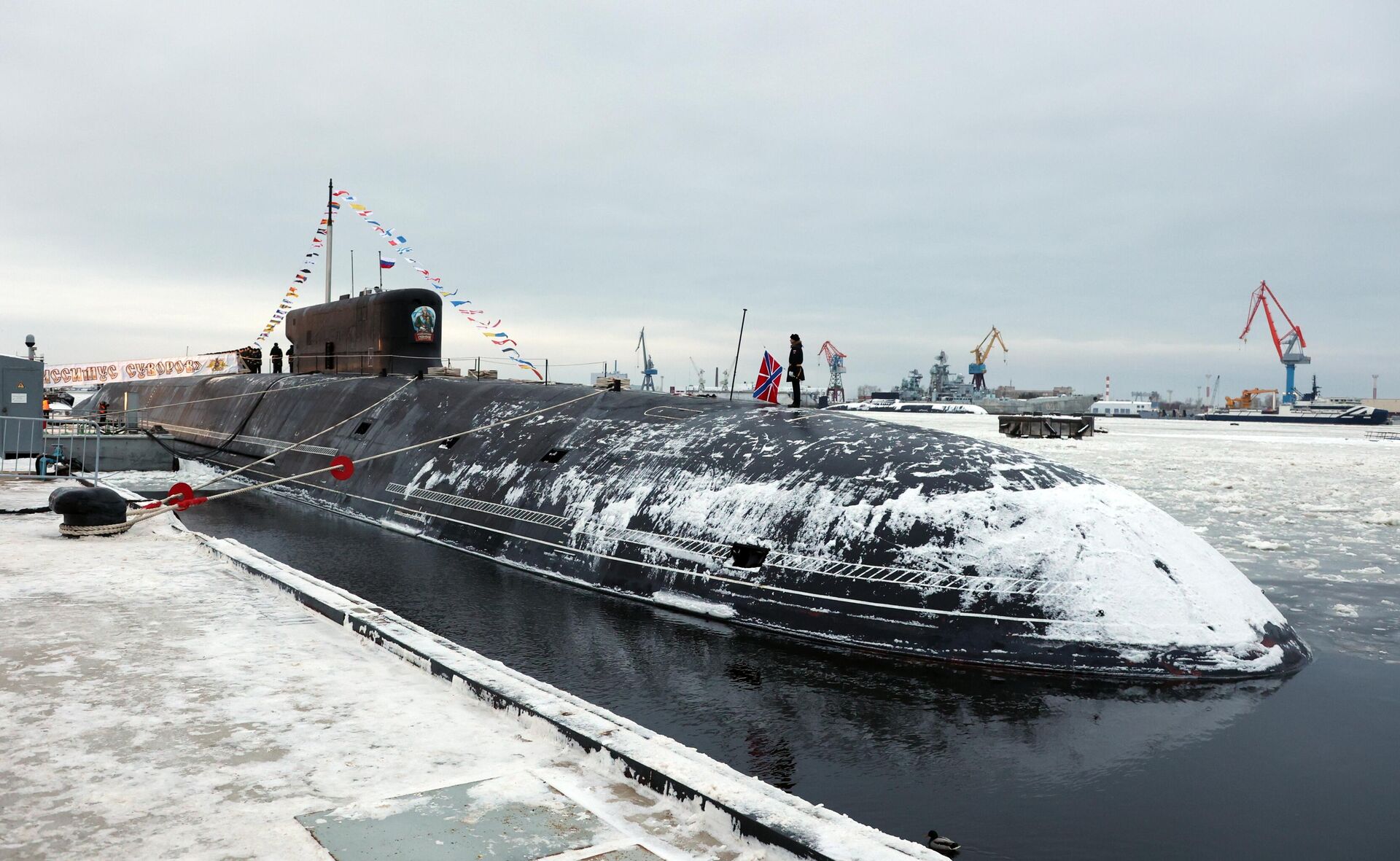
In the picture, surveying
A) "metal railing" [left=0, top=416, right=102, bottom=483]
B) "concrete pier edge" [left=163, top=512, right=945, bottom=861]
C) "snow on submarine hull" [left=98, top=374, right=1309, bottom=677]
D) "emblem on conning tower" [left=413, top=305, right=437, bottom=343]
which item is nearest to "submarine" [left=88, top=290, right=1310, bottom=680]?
"snow on submarine hull" [left=98, top=374, right=1309, bottom=677]

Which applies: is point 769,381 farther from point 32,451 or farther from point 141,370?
point 141,370

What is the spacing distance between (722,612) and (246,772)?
539 centimetres

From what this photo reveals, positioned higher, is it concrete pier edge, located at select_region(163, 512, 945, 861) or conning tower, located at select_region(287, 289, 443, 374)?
conning tower, located at select_region(287, 289, 443, 374)

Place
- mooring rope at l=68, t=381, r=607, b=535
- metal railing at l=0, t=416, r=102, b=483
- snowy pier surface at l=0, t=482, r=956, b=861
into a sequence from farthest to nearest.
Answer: metal railing at l=0, t=416, r=102, b=483 < mooring rope at l=68, t=381, r=607, b=535 < snowy pier surface at l=0, t=482, r=956, b=861

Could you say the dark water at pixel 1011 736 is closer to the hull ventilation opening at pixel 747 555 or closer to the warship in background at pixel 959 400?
the hull ventilation opening at pixel 747 555

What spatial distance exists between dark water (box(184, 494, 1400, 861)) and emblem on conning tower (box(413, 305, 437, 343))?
10691 mm

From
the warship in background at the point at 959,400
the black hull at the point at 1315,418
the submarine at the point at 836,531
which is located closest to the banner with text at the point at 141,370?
the submarine at the point at 836,531

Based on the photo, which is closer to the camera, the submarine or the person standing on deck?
the submarine

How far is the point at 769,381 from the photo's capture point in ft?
44.7

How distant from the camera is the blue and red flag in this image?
44.1 feet

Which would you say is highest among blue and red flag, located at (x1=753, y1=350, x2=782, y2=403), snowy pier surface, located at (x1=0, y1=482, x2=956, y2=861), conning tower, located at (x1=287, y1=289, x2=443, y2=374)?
conning tower, located at (x1=287, y1=289, x2=443, y2=374)

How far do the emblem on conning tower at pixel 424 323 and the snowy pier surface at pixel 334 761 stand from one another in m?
12.6

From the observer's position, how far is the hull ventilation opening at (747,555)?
9195mm

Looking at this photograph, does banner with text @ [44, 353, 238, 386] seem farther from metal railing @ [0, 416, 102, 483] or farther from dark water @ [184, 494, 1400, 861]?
dark water @ [184, 494, 1400, 861]
